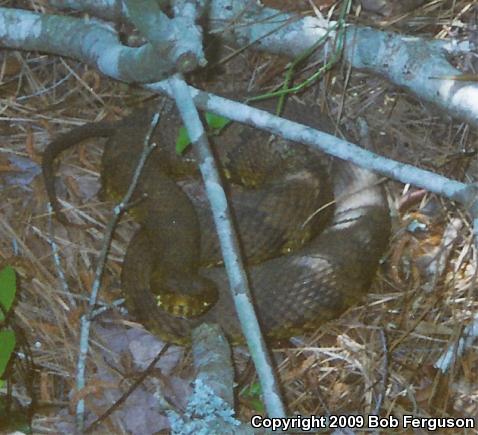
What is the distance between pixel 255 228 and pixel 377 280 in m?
0.67

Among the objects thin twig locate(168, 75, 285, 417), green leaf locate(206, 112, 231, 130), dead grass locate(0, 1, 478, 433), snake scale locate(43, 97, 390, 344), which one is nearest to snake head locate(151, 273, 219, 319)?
snake scale locate(43, 97, 390, 344)

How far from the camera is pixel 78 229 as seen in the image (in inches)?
140

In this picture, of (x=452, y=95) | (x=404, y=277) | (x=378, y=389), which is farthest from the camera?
(x=404, y=277)

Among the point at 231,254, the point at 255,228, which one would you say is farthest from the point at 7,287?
the point at 255,228

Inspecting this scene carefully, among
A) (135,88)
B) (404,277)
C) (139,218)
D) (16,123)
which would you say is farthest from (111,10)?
(404,277)

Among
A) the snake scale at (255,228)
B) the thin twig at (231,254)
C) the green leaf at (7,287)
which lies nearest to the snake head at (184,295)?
the snake scale at (255,228)

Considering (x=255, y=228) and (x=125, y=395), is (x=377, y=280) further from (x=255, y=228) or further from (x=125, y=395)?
(x=125, y=395)

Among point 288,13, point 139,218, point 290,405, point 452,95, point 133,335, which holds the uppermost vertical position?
point 288,13

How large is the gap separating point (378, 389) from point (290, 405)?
0.33 meters

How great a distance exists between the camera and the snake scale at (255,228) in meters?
3.42

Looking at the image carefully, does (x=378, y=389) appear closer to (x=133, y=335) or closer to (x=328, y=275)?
(x=328, y=275)

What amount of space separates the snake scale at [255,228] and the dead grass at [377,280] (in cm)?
10

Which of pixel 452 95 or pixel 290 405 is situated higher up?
pixel 452 95

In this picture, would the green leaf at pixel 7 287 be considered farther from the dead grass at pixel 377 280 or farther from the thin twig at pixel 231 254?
the thin twig at pixel 231 254
